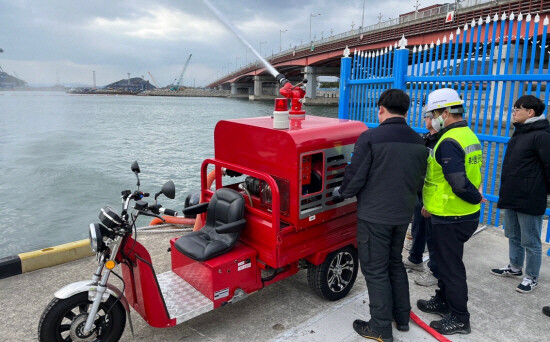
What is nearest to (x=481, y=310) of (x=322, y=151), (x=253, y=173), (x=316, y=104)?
(x=322, y=151)

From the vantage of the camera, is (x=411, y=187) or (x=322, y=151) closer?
(x=411, y=187)

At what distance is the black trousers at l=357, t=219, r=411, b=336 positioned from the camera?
3230mm

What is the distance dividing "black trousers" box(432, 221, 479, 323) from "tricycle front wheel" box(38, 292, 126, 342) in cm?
279

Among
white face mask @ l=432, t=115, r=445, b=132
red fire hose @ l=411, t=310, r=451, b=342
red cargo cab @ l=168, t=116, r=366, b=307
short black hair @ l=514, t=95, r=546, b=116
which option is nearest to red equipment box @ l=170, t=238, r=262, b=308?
red cargo cab @ l=168, t=116, r=366, b=307

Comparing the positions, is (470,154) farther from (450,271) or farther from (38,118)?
(38,118)

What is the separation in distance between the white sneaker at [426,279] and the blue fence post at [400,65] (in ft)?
10.5

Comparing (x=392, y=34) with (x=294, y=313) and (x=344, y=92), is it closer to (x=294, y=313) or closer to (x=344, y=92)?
(x=344, y=92)

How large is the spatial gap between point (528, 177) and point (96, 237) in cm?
415

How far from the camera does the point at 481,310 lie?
3896 mm

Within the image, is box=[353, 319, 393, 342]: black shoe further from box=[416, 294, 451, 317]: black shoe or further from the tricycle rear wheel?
box=[416, 294, 451, 317]: black shoe

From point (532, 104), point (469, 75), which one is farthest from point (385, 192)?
point (469, 75)

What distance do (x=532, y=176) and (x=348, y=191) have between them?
87.4 inches

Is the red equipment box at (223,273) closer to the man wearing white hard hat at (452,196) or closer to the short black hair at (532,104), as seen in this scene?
the man wearing white hard hat at (452,196)

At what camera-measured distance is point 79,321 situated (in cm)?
302
